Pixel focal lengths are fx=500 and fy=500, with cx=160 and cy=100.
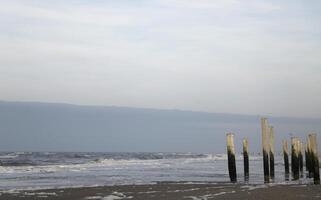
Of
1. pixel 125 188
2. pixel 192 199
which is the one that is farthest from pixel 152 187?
pixel 192 199

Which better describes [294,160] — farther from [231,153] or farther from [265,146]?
[231,153]

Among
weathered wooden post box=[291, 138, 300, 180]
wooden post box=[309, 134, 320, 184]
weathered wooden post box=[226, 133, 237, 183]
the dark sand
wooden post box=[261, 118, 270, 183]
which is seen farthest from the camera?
weathered wooden post box=[291, 138, 300, 180]

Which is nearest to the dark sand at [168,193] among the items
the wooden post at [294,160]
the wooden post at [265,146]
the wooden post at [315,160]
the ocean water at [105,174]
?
the wooden post at [315,160]

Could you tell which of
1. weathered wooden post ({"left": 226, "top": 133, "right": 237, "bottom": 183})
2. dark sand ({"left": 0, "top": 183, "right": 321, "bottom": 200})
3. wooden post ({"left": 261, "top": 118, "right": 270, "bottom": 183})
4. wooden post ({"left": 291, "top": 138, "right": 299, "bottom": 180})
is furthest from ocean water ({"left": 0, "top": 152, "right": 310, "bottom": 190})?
dark sand ({"left": 0, "top": 183, "right": 321, "bottom": 200})

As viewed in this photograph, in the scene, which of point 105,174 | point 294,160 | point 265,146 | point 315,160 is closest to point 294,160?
point 294,160

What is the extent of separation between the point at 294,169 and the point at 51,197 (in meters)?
13.6

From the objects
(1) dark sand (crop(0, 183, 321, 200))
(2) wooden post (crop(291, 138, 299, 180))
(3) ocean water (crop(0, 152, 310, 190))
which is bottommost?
(3) ocean water (crop(0, 152, 310, 190))

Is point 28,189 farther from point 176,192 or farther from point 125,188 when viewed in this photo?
point 176,192

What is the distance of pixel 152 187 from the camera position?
20.1 m

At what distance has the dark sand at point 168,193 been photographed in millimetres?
16312

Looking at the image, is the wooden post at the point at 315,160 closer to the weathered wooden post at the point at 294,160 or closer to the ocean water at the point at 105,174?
the ocean water at the point at 105,174

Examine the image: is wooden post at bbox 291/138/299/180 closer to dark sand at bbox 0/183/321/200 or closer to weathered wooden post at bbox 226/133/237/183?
weathered wooden post at bbox 226/133/237/183

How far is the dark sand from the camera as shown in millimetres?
16312

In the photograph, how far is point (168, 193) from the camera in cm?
1773
